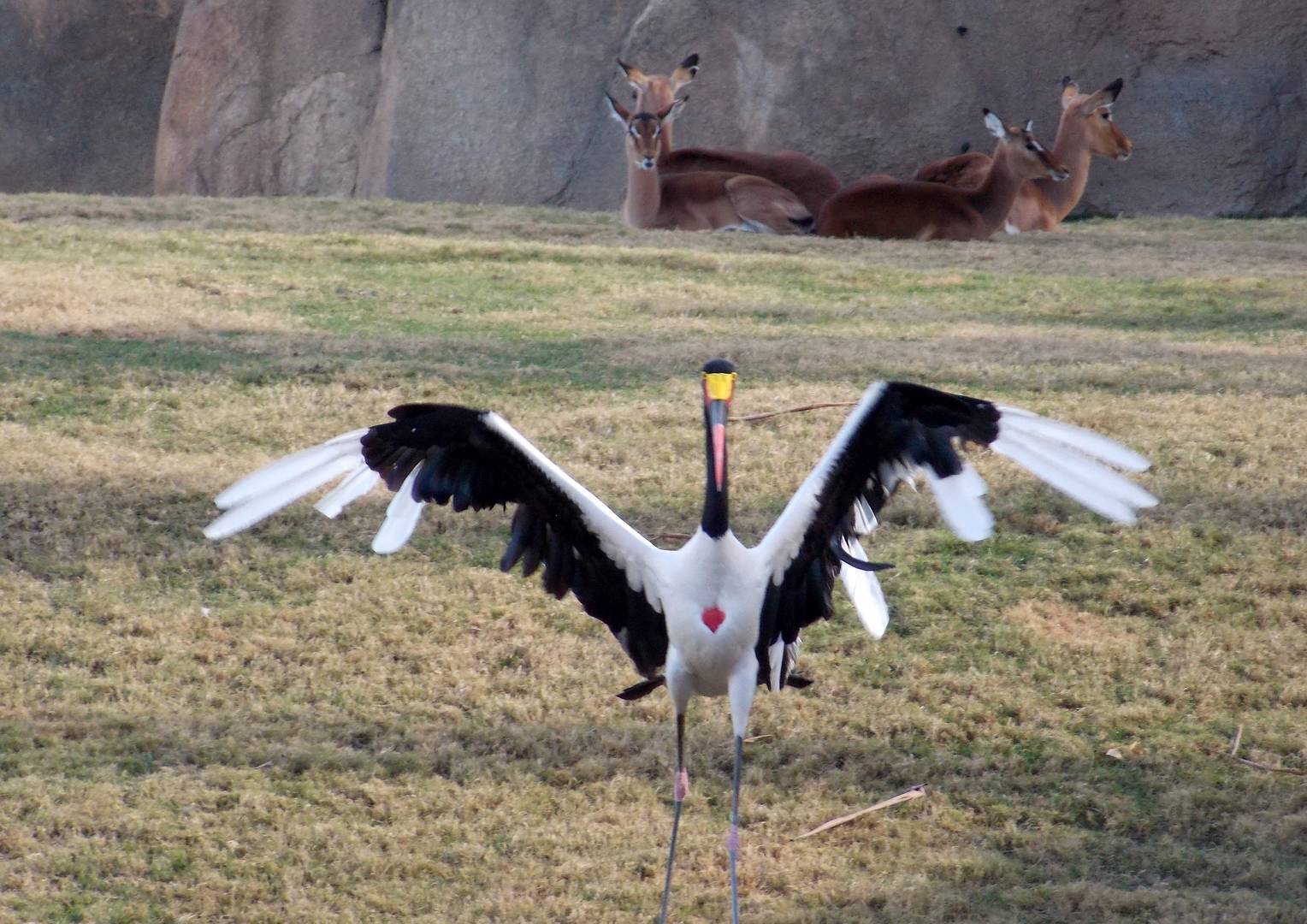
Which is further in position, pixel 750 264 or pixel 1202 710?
pixel 750 264

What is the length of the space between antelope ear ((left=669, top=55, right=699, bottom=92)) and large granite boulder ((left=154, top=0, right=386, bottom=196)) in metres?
3.01

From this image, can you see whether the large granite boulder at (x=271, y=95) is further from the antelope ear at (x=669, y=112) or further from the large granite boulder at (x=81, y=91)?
the antelope ear at (x=669, y=112)

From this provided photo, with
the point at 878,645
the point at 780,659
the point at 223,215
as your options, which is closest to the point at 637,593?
the point at 780,659

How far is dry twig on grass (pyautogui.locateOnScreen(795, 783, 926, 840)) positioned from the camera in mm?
3709

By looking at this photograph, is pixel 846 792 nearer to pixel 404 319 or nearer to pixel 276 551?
pixel 276 551

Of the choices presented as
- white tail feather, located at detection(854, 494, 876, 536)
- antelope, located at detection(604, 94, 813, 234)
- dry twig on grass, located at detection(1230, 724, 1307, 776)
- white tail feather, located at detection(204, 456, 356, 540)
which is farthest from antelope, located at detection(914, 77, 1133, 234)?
white tail feather, located at detection(204, 456, 356, 540)

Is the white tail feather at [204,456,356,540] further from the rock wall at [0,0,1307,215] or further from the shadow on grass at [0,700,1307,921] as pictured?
the rock wall at [0,0,1307,215]

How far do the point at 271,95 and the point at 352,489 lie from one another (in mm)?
10625

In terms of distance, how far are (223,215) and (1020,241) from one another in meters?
4.76

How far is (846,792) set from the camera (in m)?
3.85

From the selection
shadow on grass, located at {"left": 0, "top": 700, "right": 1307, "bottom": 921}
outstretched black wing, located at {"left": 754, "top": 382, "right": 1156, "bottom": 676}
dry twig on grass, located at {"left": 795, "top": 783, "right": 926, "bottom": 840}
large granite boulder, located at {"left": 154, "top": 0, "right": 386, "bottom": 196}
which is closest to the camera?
outstretched black wing, located at {"left": 754, "top": 382, "right": 1156, "bottom": 676}

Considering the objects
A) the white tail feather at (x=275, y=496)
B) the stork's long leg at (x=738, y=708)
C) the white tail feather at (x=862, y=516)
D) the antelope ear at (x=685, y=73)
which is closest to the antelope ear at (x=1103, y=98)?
the antelope ear at (x=685, y=73)

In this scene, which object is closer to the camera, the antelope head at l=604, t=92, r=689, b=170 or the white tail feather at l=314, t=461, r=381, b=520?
the white tail feather at l=314, t=461, r=381, b=520

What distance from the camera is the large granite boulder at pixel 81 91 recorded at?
13.6 m
